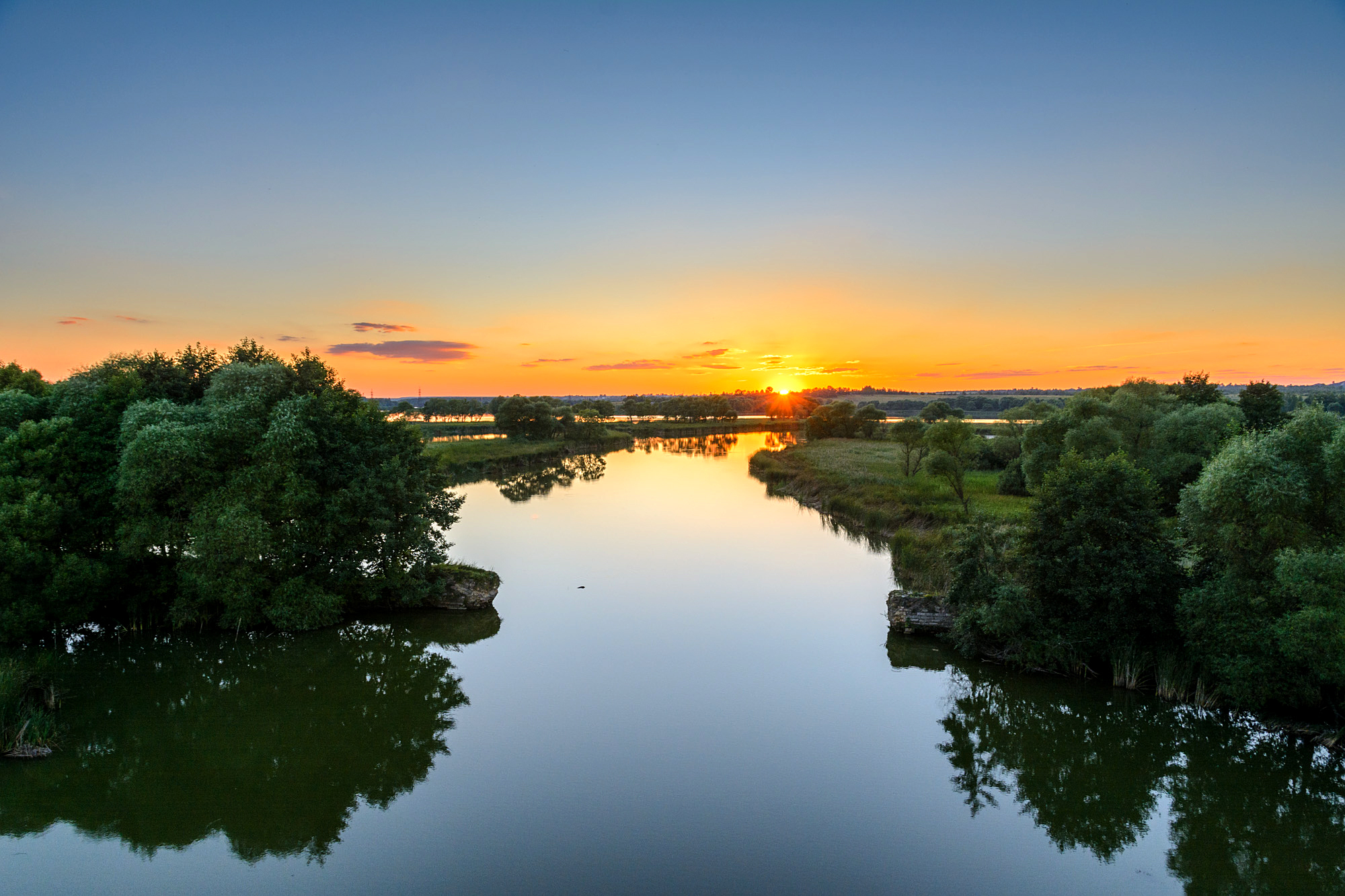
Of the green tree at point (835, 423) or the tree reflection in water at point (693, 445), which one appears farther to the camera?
the green tree at point (835, 423)

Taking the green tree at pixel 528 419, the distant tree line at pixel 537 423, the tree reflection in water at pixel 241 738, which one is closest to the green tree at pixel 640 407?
the distant tree line at pixel 537 423

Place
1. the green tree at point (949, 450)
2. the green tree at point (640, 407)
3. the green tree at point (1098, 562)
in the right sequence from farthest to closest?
the green tree at point (640, 407) → the green tree at point (949, 450) → the green tree at point (1098, 562)

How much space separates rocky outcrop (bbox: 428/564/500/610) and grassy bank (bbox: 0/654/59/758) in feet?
33.2

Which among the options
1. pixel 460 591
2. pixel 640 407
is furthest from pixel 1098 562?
pixel 640 407

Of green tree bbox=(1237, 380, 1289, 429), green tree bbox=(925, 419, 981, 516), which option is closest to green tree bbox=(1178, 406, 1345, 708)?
green tree bbox=(925, 419, 981, 516)

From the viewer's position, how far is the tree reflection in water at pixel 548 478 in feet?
174

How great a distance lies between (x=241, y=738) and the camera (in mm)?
14812

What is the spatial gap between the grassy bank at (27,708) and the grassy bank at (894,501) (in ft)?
73.8

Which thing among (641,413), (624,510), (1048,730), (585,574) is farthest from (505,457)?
(641,413)

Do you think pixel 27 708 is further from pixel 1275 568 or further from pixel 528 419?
pixel 528 419

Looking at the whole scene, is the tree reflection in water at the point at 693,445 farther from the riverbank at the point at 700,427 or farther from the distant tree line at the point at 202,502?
the distant tree line at the point at 202,502

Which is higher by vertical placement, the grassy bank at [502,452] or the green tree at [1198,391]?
the green tree at [1198,391]

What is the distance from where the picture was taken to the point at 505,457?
73.2 meters

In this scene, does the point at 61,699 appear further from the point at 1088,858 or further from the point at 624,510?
the point at 624,510
